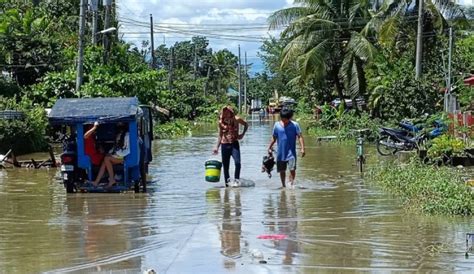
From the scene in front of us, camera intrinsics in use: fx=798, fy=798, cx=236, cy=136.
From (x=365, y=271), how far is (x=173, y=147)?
74.2 ft

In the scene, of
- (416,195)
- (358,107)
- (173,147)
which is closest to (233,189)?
(416,195)

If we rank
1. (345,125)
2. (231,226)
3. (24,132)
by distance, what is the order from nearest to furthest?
(231,226)
(24,132)
(345,125)

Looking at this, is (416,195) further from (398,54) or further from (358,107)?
(358,107)

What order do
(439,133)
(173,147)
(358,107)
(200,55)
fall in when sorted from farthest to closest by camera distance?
1. (200,55)
2. (358,107)
3. (173,147)
4. (439,133)

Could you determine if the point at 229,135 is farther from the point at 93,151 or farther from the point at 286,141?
the point at 93,151

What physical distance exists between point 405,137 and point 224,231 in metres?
14.0

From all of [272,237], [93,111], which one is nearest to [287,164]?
[93,111]

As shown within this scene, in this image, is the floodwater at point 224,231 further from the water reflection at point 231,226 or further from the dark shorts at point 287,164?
the dark shorts at point 287,164

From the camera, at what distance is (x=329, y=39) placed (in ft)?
132

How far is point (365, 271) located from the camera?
757 centimetres

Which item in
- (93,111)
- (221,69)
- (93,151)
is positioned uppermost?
(221,69)

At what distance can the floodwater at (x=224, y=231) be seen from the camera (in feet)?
26.5

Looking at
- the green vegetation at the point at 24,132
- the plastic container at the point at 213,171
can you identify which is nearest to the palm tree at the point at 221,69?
the green vegetation at the point at 24,132

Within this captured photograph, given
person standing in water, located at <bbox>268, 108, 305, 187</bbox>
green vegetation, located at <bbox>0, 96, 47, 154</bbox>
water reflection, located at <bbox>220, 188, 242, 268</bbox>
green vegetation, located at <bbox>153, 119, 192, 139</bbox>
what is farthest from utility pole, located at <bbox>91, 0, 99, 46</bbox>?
water reflection, located at <bbox>220, 188, 242, 268</bbox>
